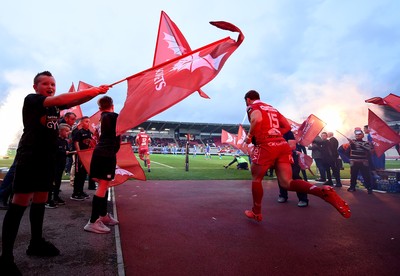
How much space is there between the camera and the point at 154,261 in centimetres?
256

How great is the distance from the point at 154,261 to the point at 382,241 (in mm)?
3023

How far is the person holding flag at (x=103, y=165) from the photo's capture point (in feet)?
11.3

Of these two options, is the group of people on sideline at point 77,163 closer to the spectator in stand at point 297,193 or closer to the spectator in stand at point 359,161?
the spectator in stand at point 297,193

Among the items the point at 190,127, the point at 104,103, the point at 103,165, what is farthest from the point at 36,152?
the point at 190,127

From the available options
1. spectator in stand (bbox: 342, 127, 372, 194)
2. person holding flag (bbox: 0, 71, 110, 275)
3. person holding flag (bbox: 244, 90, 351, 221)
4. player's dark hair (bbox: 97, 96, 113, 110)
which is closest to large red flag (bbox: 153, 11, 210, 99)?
player's dark hair (bbox: 97, 96, 113, 110)

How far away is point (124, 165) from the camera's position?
17.6 feet

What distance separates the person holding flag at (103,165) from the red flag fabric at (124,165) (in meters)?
1.34

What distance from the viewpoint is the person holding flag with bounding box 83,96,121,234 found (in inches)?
135

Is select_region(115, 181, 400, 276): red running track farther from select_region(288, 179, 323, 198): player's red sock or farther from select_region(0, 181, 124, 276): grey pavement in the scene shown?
select_region(288, 179, 323, 198): player's red sock

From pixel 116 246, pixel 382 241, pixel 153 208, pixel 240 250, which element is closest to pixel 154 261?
pixel 116 246

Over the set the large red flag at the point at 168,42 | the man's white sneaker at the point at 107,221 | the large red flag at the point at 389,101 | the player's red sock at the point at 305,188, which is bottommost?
the man's white sneaker at the point at 107,221

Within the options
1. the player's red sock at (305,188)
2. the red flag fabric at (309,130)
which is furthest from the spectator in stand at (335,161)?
the player's red sock at (305,188)

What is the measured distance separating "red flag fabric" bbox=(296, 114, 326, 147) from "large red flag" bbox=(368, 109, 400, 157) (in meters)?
1.66

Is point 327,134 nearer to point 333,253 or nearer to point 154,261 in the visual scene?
point 333,253
